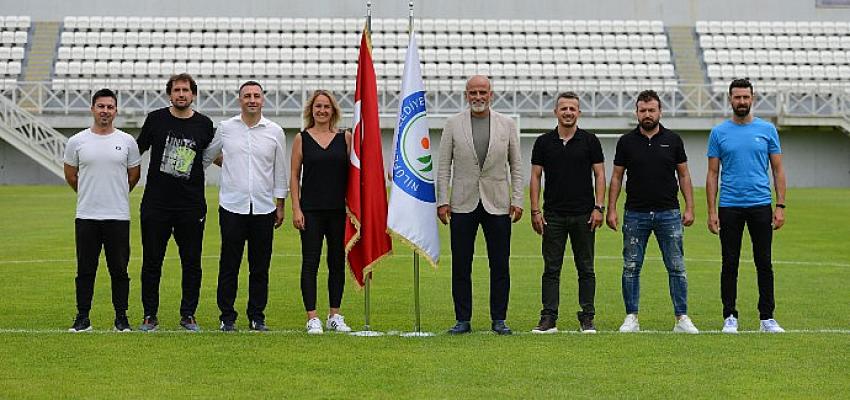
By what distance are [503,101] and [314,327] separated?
28628 millimetres

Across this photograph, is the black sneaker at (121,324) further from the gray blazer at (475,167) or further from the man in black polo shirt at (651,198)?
the man in black polo shirt at (651,198)

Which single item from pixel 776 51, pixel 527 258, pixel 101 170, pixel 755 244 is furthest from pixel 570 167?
pixel 776 51

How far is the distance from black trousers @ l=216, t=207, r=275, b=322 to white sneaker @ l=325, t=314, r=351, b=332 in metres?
0.45

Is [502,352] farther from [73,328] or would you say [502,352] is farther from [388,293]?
[388,293]

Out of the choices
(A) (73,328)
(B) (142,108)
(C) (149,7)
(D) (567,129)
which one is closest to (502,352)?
(D) (567,129)

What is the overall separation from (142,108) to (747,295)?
26.5 meters

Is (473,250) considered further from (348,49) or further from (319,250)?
(348,49)

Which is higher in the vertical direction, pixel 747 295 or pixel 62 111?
pixel 62 111

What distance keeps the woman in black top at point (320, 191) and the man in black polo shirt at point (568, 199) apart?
1.27 meters

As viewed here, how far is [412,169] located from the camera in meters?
9.32

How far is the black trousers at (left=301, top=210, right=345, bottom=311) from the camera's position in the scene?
9352mm

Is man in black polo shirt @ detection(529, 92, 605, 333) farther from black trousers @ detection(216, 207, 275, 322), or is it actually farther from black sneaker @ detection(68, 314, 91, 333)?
black sneaker @ detection(68, 314, 91, 333)

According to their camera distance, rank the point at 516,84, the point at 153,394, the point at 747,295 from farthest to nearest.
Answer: the point at 516,84 < the point at 747,295 < the point at 153,394

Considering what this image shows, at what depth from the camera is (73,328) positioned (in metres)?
9.36
